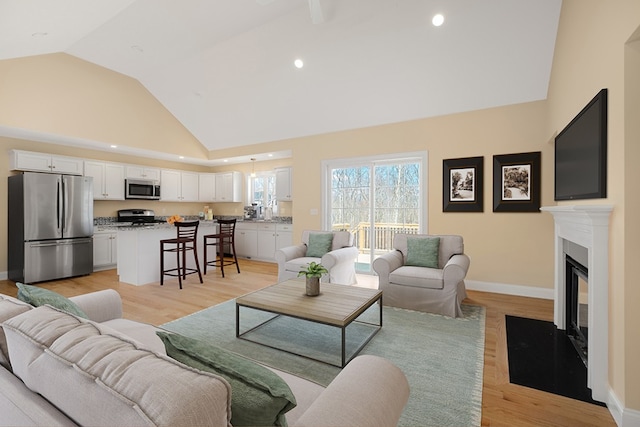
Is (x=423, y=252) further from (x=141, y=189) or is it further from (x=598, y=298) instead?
(x=141, y=189)

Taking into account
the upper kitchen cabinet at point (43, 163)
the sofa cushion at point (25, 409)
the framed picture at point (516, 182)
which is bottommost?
the sofa cushion at point (25, 409)

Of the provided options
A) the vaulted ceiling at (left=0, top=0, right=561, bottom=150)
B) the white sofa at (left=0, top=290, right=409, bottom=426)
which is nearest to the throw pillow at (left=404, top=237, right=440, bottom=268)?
the vaulted ceiling at (left=0, top=0, right=561, bottom=150)

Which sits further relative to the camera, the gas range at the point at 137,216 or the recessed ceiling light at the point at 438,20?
the gas range at the point at 137,216

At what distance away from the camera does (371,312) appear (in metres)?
3.48

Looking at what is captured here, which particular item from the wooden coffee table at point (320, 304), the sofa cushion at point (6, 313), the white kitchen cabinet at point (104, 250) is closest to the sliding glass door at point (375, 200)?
the wooden coffee table at point (320, 304)

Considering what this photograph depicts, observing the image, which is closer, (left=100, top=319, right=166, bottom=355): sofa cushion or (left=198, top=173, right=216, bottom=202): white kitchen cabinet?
(left=100, top=319, right=166, bottom=355): sofa cushion

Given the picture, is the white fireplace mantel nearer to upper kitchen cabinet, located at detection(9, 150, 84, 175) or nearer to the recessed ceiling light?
the recessed ceiling light

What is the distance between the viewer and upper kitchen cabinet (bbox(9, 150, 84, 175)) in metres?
4.93

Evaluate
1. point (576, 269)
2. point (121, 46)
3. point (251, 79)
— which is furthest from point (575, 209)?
point (121, 46)

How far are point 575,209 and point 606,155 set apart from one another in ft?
1.27

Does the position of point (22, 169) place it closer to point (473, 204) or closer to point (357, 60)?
point (357, 60)

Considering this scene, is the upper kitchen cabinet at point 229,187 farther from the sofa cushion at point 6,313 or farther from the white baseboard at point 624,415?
the white baseboard at point 624,415

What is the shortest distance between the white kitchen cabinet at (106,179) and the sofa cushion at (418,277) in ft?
18.7

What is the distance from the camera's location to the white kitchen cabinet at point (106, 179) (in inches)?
228
